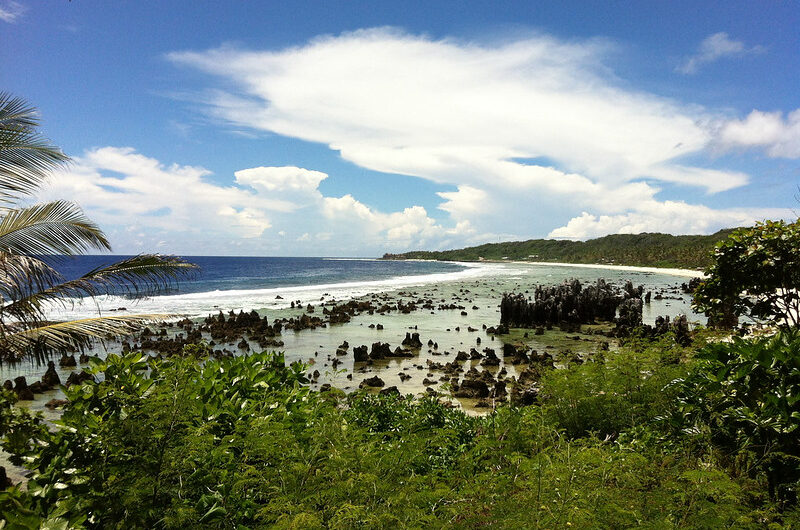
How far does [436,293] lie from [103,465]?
134 ft

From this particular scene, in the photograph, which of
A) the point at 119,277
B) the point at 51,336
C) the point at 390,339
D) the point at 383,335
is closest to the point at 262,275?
the point at 383,335

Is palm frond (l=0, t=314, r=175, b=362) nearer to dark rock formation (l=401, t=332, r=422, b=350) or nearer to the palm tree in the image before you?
the palm tree

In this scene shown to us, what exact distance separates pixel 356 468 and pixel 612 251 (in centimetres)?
13105

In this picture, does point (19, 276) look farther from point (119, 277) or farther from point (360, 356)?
point (360, 356)

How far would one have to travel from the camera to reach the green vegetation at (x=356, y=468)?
258 cm

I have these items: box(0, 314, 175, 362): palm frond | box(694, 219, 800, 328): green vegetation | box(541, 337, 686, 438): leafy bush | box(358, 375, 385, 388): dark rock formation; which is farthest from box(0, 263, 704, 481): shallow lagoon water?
box(694, 219, 800, 328): green vegetation

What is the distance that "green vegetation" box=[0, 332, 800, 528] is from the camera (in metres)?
2.58

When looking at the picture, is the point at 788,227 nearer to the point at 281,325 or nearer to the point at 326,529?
the point at 326,529

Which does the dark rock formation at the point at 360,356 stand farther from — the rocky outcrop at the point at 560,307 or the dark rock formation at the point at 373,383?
the rocky outcrop at the point at 560,307

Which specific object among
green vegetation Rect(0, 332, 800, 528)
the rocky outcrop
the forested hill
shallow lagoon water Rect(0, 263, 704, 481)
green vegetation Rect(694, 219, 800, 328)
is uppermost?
the forested hill

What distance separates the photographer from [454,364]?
1530 centimetres

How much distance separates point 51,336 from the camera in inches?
295

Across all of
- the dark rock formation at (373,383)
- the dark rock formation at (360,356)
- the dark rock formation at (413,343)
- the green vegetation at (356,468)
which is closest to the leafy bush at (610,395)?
the green vegetation at (356,468)

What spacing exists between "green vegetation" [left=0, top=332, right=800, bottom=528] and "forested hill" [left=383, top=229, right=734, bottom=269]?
68.2m
